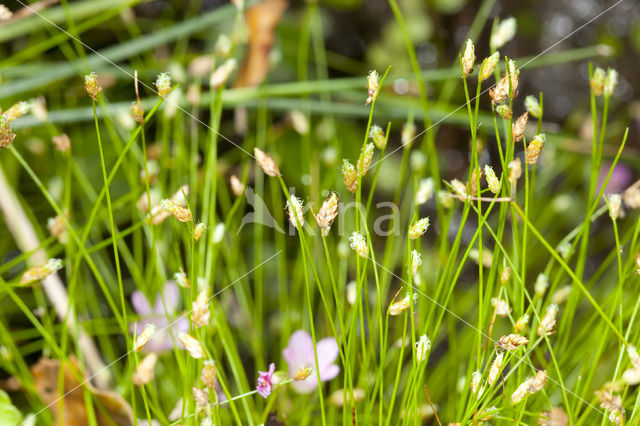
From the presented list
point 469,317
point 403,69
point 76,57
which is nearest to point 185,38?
point 76,57

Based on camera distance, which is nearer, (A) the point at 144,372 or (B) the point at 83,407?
(A) the point at 144,372

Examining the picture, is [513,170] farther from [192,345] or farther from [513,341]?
[192,345]

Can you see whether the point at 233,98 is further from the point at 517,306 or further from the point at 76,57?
the point at 517,306

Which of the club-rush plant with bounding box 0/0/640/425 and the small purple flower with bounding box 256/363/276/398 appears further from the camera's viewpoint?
the club-rush plant with bounding box 0/0/640/425

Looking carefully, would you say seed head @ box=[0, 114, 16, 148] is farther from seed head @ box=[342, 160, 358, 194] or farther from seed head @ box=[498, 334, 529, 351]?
seed head @ box=[498, 334, 529, 351]

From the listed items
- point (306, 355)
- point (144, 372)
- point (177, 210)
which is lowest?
point (306, 355)

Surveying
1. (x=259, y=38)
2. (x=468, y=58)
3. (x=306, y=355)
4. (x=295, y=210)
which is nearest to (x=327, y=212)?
(x=295, y=210)

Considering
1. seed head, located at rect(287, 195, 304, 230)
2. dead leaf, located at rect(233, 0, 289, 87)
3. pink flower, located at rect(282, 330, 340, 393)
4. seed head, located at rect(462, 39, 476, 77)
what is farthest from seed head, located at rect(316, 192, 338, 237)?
dead leaf, located at rect(233, 0, 289, 87)

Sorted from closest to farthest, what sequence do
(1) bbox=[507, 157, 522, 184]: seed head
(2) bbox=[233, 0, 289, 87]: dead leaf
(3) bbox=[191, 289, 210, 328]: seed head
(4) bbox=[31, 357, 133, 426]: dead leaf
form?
1. (3) bbox=[191, 289, 210, 328]: seed head
2. (1) bbox=[507, 157, 522, 184]: seed head
3. (4) bbox=[31, 357, 133, 426]: dead leaf
4. (2) bbox=[233, 0, 289, 87]: dead leaf
